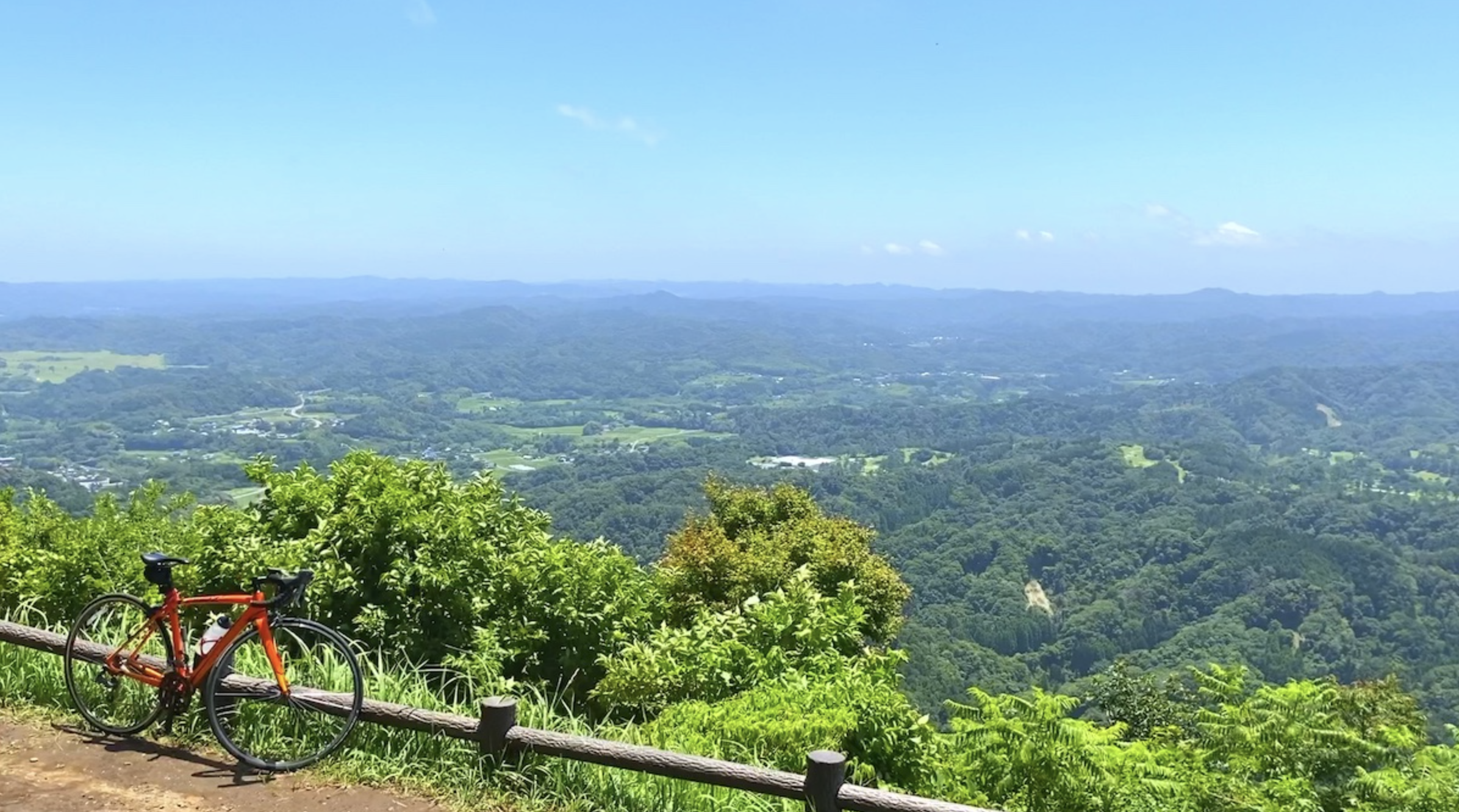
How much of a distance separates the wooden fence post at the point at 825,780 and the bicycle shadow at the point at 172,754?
268 cm

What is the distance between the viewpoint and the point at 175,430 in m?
137

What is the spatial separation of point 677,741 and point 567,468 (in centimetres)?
11141

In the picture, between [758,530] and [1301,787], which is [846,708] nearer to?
[1301,787]

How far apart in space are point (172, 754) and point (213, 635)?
0.66 m

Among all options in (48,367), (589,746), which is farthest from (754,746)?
(48,367)

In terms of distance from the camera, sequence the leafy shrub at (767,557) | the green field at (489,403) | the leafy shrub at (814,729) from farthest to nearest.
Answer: the green field at (489,403)
the leafy shrub at (767,557)
the leafy shrub at (814,729)

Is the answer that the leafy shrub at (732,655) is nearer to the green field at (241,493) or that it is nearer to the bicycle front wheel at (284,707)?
the bicycle front wheel at (284,707)

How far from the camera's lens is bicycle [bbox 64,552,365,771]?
15.9ft

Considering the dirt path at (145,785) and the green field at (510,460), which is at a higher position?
the dirt path at (145,785)

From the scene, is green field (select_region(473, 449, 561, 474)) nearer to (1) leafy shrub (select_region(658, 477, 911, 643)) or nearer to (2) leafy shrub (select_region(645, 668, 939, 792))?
(1) leafy shrub (select_region(658, 477, 911, 643))

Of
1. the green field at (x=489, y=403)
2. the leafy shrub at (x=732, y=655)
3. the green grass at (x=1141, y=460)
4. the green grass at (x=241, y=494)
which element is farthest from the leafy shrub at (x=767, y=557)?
the green field at (x=489, y=403)

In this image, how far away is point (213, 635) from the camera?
5031 millimetres

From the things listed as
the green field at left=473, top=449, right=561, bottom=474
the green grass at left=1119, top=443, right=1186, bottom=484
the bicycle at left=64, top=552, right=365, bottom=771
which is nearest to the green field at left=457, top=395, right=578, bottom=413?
the green field at left=473, top=449, right=561, bottom=474

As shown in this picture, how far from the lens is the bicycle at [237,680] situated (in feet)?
15.9
